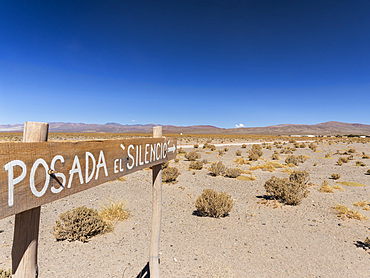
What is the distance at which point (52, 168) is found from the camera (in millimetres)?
1232

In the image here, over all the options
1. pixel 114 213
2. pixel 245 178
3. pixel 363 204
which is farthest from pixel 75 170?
pixel 245 178

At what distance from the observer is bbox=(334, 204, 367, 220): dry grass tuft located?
6166 millimetres

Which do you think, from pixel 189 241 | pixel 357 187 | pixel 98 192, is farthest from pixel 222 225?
pixel 357 187

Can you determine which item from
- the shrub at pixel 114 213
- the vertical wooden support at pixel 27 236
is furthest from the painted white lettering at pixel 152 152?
the shrub at pixel 114 213

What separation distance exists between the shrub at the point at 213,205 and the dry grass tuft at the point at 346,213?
3454 millimetres

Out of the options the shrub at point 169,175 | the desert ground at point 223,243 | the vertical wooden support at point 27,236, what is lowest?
the desert ground at point 223,243

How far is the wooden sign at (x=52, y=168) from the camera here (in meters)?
1.01

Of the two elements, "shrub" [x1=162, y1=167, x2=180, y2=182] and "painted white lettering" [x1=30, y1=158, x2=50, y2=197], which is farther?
"shrub" [x1=162, y1=167, x2=180, y2=182]

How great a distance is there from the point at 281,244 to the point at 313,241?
0.84m

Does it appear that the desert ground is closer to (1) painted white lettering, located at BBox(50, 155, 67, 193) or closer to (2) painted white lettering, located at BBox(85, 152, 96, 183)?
(2) painted white lettering, located at BBox(85, 152, 96, 183)

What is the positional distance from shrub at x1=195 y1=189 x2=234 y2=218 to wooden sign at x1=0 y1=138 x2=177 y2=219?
4711 mm

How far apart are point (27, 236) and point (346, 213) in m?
8.12

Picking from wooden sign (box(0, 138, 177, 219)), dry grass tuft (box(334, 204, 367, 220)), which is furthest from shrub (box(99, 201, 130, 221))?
dry grass tuft (box(334, 204, 367, 220))

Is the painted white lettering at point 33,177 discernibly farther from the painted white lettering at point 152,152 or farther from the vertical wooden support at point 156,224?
the vertical wooden support at point 156,224
